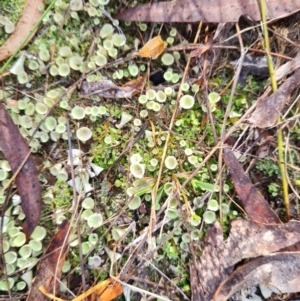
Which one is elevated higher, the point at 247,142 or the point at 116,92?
the point at 116,92

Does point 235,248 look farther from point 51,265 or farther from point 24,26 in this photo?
point 24,26

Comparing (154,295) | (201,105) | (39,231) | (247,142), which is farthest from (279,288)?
(39,231)

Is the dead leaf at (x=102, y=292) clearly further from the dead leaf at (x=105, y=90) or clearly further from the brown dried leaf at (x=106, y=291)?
the dead leaf at (x=105, y=90)

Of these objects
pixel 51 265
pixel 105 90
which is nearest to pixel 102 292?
pixel 51 265

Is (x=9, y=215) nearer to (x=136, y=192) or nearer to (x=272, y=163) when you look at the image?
(x=136, y=192)

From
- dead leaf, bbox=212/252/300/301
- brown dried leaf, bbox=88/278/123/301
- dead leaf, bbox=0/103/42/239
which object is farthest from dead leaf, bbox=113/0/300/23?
brown dried leaf, bbox=88/278/123/301

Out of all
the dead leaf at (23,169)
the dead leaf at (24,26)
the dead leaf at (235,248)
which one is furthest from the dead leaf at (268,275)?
the dead leaf at (24,26)
